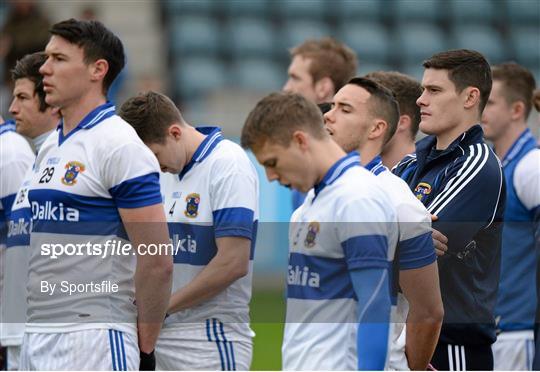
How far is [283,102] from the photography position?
4012 mm

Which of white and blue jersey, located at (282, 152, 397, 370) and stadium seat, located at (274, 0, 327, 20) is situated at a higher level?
stadium seat, located at (274, 0, 327, 20)

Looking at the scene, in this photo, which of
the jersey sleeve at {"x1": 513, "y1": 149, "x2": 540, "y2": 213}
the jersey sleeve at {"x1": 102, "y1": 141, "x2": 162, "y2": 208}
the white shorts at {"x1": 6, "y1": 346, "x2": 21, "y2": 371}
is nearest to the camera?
the jersey sleeve at {"x1": 102, "y1": 141, "x2": 162, "y2": 208}

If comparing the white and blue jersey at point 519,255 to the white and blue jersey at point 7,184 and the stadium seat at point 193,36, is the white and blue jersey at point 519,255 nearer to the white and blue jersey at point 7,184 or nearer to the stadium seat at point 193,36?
the white and blue jersey at point 7,184

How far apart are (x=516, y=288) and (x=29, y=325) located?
284cm

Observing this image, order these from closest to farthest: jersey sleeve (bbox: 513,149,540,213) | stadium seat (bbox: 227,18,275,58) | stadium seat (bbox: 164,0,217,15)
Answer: jersey sleeve (bbox: 513,149,540,213), stadium seat (bbox: 227,18,275,58), stadium seat (bbox: 164,0,217,15)

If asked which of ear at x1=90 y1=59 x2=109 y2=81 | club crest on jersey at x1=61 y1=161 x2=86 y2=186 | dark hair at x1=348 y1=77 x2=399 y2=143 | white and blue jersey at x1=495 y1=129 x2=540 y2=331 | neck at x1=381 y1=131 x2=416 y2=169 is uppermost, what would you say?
ear at x1=90 y1=59 x2=109 y2=81

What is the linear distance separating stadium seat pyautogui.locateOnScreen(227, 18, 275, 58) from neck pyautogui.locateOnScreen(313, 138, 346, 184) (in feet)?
38.7

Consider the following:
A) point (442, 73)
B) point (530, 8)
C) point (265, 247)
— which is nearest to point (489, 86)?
point (442, 73)

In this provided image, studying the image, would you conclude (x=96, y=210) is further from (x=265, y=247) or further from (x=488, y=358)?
(x=265, y=247)

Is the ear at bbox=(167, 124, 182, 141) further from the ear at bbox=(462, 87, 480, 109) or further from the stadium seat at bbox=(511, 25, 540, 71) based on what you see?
the stadium seat at bbox=(511, 25, 540, 71)

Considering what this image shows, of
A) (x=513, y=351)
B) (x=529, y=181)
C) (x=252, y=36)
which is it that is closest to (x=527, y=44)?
(x=252, y=36)

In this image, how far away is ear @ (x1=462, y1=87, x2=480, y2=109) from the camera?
17.0 feet

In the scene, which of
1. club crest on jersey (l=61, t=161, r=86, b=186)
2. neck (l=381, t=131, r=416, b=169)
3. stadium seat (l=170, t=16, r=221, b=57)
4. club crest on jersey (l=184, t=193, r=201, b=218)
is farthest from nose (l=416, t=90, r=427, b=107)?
stadium seat (l=170, t=16, r=221, b=57)

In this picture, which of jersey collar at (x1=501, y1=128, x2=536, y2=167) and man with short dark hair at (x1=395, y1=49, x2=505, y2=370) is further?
jersey collar at (x1=501, y1=128, x2=536, y2=167)
